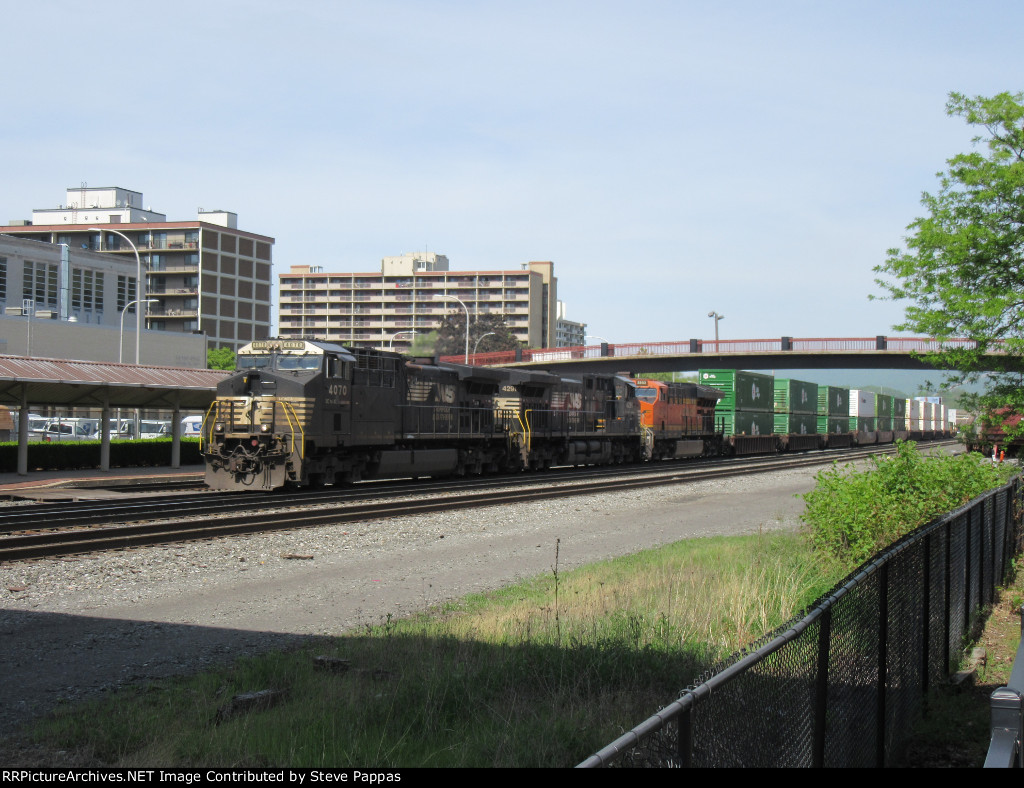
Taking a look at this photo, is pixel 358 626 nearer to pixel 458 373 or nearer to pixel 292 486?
pixel 292 486

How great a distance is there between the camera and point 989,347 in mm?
21188

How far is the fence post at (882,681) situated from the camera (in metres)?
5.49

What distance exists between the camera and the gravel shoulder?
8094 mm


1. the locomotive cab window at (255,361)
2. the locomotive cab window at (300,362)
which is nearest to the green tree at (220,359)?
the locomotive cab window at (255,361)

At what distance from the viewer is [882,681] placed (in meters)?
5.55

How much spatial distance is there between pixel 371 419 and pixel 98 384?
325 inches

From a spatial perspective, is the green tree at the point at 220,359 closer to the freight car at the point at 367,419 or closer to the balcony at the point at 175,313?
the balcony at the point at 175,313

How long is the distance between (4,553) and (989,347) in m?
20.2

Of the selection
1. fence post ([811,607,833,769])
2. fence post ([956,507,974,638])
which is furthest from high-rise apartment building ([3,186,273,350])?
fence post ([811,607,833,769])

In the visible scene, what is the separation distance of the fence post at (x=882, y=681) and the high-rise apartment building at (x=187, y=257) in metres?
99.4

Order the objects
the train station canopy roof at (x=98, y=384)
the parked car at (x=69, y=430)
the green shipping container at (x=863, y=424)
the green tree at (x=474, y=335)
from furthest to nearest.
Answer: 1. the green tree at (x=474, y=335)
2. the green shipping container at (x=863, y=424)
3. the parked car at (x=69, y=430)
4. the train station canopy roof at (x=98, y=384)

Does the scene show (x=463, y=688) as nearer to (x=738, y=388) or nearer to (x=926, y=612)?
(x=926, y=612)

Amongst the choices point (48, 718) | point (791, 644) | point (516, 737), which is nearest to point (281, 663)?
point (48, 718)

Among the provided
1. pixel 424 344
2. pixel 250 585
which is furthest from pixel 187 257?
pixel 250 585
